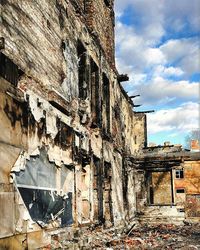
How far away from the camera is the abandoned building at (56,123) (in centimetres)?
560

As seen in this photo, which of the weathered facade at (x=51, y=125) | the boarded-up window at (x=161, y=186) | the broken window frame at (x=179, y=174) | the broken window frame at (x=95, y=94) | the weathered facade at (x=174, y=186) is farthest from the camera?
the boarded-up window at (x=161, y=186)

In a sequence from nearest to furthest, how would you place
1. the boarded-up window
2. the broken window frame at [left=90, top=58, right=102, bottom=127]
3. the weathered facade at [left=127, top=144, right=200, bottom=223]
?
the broken window frame at [left=90, top=58, right=102, bottom=127] → the weathered facade at [left=127, top=144, right=200, bottom=223] → the boarded-up window

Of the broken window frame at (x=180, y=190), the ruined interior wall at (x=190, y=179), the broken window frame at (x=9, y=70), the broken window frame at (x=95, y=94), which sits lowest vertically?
the broken window frame at (x=180, y=190)

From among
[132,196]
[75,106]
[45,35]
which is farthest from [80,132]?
[132,196]

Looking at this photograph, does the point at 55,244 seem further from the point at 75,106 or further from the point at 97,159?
the point at 97,159

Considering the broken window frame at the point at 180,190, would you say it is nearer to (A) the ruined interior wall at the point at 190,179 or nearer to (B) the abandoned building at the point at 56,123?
(A) the ruined interior wall at the point at 190,179

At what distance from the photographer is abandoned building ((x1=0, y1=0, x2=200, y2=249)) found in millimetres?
5602

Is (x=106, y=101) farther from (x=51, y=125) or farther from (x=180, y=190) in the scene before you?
(x=180, y=190)

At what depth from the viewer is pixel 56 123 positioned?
299 inches

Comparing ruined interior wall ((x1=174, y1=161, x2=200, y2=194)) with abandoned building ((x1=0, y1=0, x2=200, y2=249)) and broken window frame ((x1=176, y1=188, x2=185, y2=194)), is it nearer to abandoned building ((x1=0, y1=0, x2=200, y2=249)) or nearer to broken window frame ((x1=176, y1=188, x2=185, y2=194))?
broken window frame ((x1=176, y1=188, x2=185, y2=194))

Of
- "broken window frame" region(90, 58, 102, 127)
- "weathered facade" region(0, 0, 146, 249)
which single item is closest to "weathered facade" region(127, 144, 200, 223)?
"weathered facade" region(0, 0, 146, 249)

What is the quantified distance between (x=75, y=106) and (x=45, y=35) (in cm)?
226

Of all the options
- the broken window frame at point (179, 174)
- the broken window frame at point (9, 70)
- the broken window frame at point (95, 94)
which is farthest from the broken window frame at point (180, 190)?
the broken window frame at point (9, 70)

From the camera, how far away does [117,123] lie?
15.7 metres
